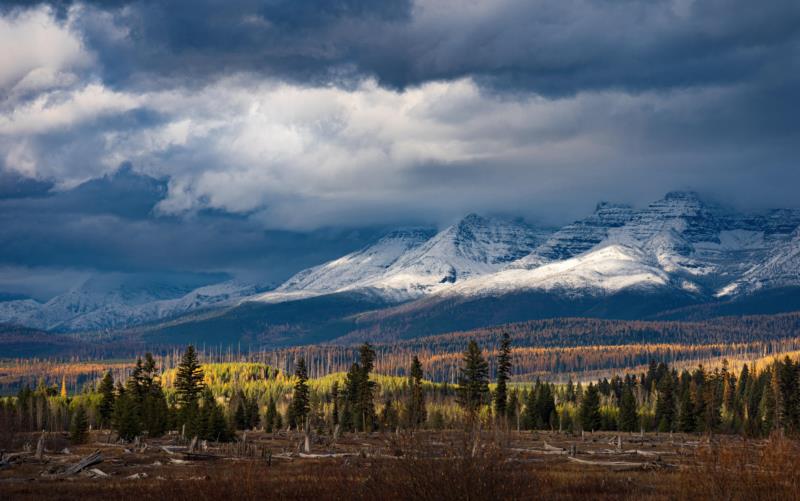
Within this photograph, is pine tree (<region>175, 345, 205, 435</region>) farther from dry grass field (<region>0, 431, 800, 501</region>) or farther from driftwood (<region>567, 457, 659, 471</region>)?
driftwood (<region>567, 457, 659, 471</region>)

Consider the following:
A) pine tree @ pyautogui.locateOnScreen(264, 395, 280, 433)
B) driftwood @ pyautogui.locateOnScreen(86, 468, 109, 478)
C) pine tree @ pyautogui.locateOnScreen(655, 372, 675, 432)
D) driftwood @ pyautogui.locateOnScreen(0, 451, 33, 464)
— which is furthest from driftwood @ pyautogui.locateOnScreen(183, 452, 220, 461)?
pine tree @ pyautogui.locateOnScreen(655, 372, 675, 432)

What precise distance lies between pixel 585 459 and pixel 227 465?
24.8 m

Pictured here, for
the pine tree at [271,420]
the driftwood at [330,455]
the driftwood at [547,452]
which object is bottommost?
the pine tree at [271,420]

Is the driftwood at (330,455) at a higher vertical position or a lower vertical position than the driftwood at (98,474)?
lower

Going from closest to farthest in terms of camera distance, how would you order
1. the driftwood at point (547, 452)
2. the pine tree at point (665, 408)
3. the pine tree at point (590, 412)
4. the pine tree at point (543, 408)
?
the driftwood at point (547, 452) → the pine tree at point (665, 408) → the pine tree at point (590, 412) → the pine tree at point (543, 408)

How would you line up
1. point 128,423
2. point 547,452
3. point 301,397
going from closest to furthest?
point 547,452 < point 128,423 < point 301,397

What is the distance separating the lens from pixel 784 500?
89.7ft

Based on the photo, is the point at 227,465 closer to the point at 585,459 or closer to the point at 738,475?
the point at 585,459

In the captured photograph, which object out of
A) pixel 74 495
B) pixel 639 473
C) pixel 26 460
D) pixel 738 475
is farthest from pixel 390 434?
pixel 26 460

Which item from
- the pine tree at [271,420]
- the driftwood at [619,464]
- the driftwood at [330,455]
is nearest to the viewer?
the driftwood at [619,464]

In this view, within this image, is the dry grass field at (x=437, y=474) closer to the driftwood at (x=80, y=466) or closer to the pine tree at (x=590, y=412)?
the driftwood at (x=80, y=466)

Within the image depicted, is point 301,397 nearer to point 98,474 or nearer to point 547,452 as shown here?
point 547,452

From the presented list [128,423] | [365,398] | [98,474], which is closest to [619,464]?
[98,474]

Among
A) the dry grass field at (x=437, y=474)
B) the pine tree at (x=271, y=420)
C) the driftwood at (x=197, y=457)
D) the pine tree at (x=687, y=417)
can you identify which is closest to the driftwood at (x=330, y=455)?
the dry grass field at (x=437, y=474)
